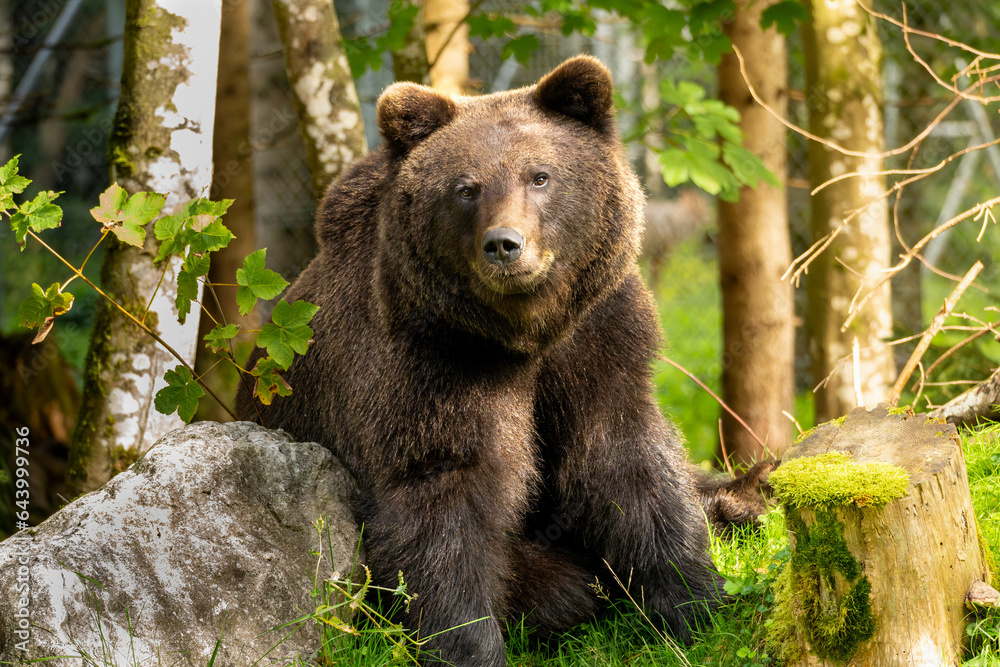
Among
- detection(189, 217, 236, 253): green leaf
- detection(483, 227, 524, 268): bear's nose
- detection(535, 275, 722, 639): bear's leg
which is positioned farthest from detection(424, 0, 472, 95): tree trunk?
detection(483, 227, 524, 268): bear's nose

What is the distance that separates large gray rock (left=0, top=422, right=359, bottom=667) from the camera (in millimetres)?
2994

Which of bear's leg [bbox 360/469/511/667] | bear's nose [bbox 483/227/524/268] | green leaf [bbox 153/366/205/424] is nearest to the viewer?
bear's nose [bbox 483/227/524/268]

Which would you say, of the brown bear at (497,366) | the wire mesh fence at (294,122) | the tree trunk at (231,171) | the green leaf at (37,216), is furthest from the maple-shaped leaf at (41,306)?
the wire mesh fence at (294,122)

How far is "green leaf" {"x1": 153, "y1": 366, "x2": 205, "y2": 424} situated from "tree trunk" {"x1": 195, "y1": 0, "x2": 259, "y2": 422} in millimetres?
2638

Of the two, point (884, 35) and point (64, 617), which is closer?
point (64, 617)

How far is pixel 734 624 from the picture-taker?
10.8 ft

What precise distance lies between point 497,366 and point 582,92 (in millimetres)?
1066

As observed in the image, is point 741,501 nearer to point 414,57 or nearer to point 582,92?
point 582,92

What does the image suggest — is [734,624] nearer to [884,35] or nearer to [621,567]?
[621,567]

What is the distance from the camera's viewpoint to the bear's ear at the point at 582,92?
133 inches

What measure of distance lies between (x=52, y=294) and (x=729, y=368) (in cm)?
439

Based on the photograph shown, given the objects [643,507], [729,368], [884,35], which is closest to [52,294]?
[643,507]

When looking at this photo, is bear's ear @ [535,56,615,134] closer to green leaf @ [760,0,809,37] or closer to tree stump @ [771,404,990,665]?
tree stump @ [771,404,990,665]

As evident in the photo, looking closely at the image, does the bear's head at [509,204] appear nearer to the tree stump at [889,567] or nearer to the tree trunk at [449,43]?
the tree stump at [889,567]
